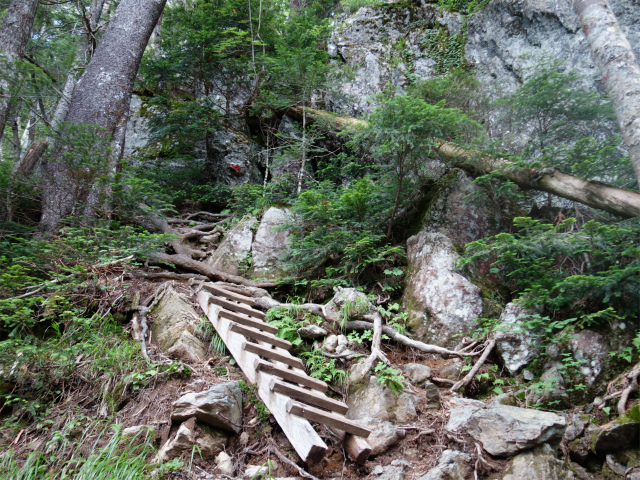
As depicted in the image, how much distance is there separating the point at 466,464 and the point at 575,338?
1891 mm

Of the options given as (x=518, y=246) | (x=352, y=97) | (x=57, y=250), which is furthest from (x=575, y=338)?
(x=352, y=97)

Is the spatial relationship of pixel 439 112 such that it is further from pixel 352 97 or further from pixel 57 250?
pixel 57 250

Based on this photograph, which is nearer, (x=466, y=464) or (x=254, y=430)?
(x=466, y=464)

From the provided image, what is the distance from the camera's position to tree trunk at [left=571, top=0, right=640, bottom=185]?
12.0ft

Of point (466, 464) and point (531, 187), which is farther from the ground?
point (531, 187)

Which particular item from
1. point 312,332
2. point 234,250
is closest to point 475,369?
point 312,332

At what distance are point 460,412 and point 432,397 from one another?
0.37m

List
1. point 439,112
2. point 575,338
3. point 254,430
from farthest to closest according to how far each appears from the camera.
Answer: point 439,112, point 575,338, point 254,430

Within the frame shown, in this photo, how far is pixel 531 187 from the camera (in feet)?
18.1

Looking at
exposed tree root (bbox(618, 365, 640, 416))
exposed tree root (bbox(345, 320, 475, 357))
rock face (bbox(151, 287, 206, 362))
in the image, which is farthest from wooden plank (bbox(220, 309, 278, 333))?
exposed tree root (bbox(618, 365, 640, 416))

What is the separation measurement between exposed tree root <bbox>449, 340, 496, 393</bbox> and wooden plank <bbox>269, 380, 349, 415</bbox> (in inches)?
56.6

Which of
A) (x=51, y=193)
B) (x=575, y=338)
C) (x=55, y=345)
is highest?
(x=51, y=193)

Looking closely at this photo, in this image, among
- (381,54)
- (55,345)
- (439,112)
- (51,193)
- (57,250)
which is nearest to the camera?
(55,345)

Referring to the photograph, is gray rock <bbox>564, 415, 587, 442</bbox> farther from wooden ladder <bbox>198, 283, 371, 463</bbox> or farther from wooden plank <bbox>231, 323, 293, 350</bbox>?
wooden plank <bbox>231, 323, 293, 350</bbox>
